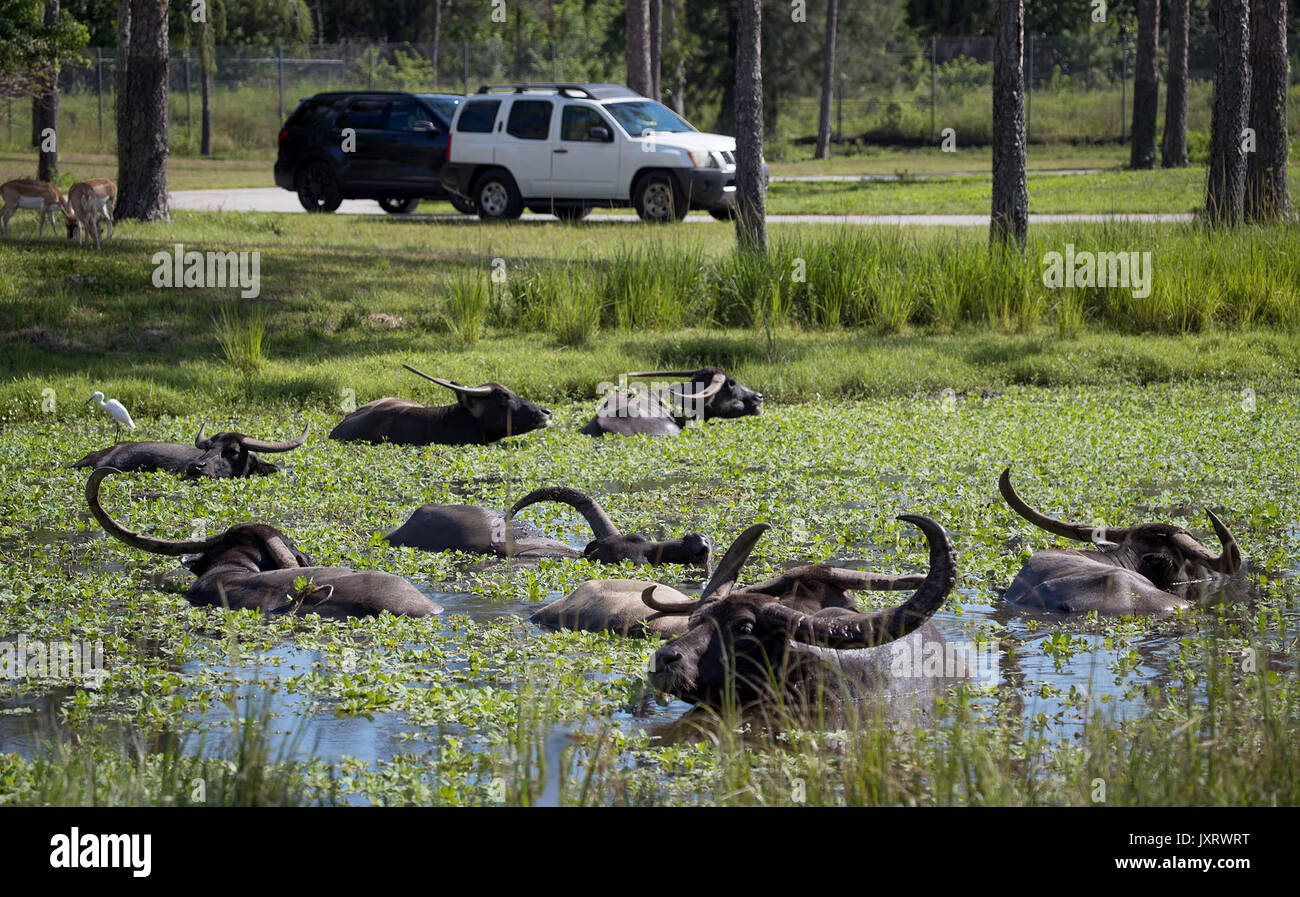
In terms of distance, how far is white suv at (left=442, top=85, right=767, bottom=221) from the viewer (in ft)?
73.2

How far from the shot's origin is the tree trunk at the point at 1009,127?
15.6m

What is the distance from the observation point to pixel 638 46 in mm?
26156

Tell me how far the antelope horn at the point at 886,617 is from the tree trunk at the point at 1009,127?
11.1 m

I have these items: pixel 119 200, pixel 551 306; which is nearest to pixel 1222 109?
pixel 551 306

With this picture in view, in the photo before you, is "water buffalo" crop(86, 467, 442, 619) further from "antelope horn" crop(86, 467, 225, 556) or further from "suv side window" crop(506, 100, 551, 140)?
"suv side window" crop(506, 100, 551, 140)

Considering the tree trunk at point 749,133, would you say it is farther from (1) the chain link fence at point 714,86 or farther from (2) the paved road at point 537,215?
(1) the chain link fence at point 714,86

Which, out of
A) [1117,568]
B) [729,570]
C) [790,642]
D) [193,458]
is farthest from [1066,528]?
[193,458]

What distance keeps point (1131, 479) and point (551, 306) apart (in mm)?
6574

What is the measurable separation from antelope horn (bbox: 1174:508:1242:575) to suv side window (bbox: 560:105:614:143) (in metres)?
17.1

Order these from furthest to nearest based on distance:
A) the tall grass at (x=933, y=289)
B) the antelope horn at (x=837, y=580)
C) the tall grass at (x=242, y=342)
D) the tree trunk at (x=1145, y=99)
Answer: the tree trunk at (x=1145, y=99) → the tall grass at (x=933, y=289) → the tall grass at (x=242, y=342) → the antelope horn at (x=837, y=580)

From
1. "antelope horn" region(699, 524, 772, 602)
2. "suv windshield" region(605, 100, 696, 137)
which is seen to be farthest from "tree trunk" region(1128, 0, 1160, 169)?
"antelope horn" region(699, 524, 772, 602)

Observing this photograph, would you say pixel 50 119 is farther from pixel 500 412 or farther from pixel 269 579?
pixel 269 579

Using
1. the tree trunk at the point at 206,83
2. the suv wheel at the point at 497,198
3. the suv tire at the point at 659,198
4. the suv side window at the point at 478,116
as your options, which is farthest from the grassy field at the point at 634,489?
the tree trunk at the point at 206,83
